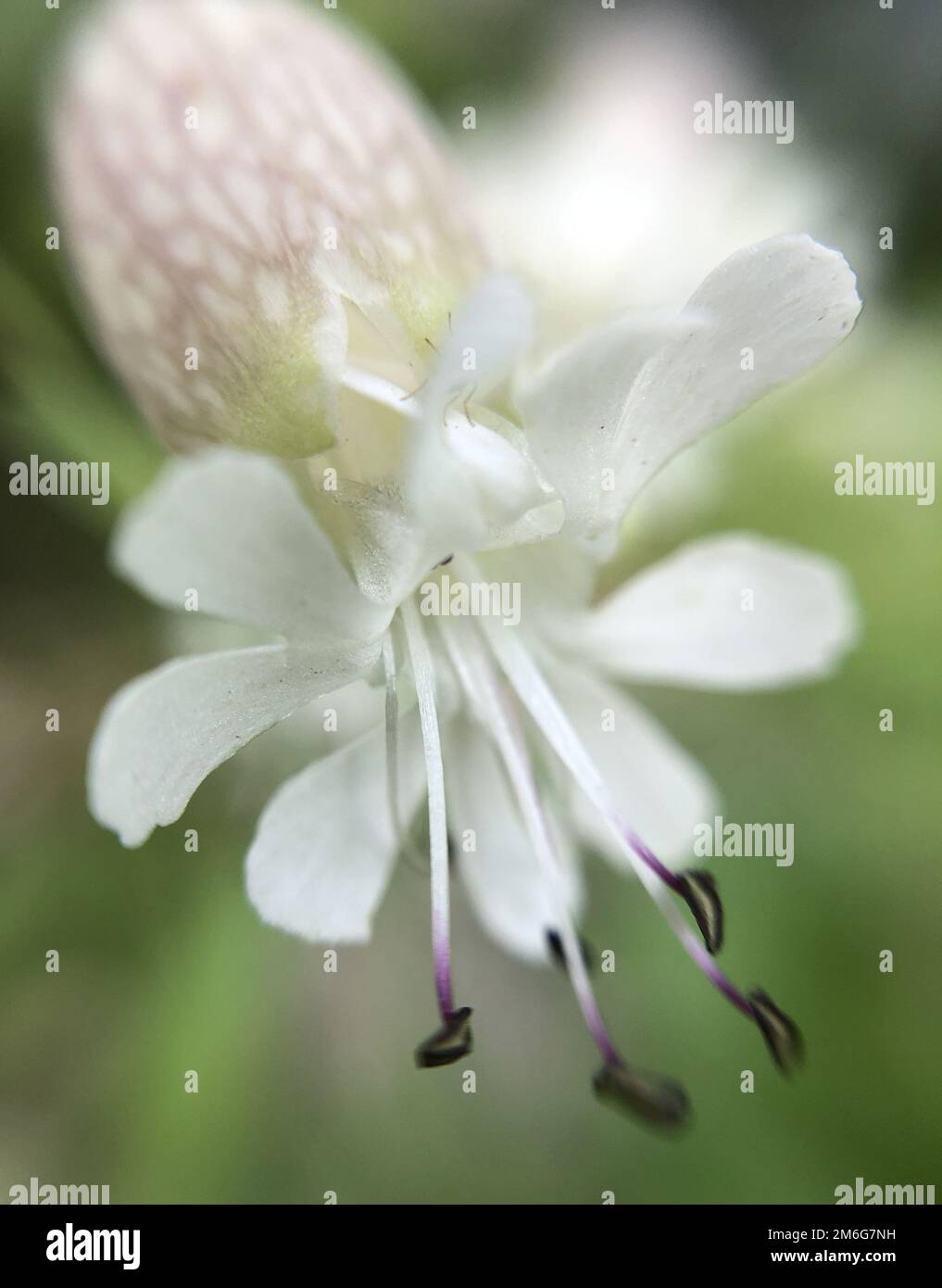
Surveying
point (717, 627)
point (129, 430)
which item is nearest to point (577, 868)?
point (717, 627)

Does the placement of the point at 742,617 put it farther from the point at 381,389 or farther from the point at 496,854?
the point at 381,389

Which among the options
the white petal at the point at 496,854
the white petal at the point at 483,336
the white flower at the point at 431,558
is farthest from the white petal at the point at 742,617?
the white petal at the point at 483,336

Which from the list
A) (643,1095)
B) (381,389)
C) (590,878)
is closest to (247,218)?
(381,389)

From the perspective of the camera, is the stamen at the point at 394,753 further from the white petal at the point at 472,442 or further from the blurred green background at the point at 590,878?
the blurred green background at the point at 590,878

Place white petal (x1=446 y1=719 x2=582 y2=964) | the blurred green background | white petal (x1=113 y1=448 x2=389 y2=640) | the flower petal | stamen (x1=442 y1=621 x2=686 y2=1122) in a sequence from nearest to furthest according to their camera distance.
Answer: white petal (x1=113 y1=448 x2=389 y2=640), the flower petal, stamen (x1=442 y1=621 x2=686 y2=1122), white petal (x1=446 y1=719 x2=582 y2=964), the blurred green background

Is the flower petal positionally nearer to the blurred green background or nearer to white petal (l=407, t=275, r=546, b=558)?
white petal (l=407, t=275, r=546, b=558)

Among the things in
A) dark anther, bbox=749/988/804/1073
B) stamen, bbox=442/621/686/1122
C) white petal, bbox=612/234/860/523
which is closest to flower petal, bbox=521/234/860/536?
white petal, bbox=612/234/860/523
